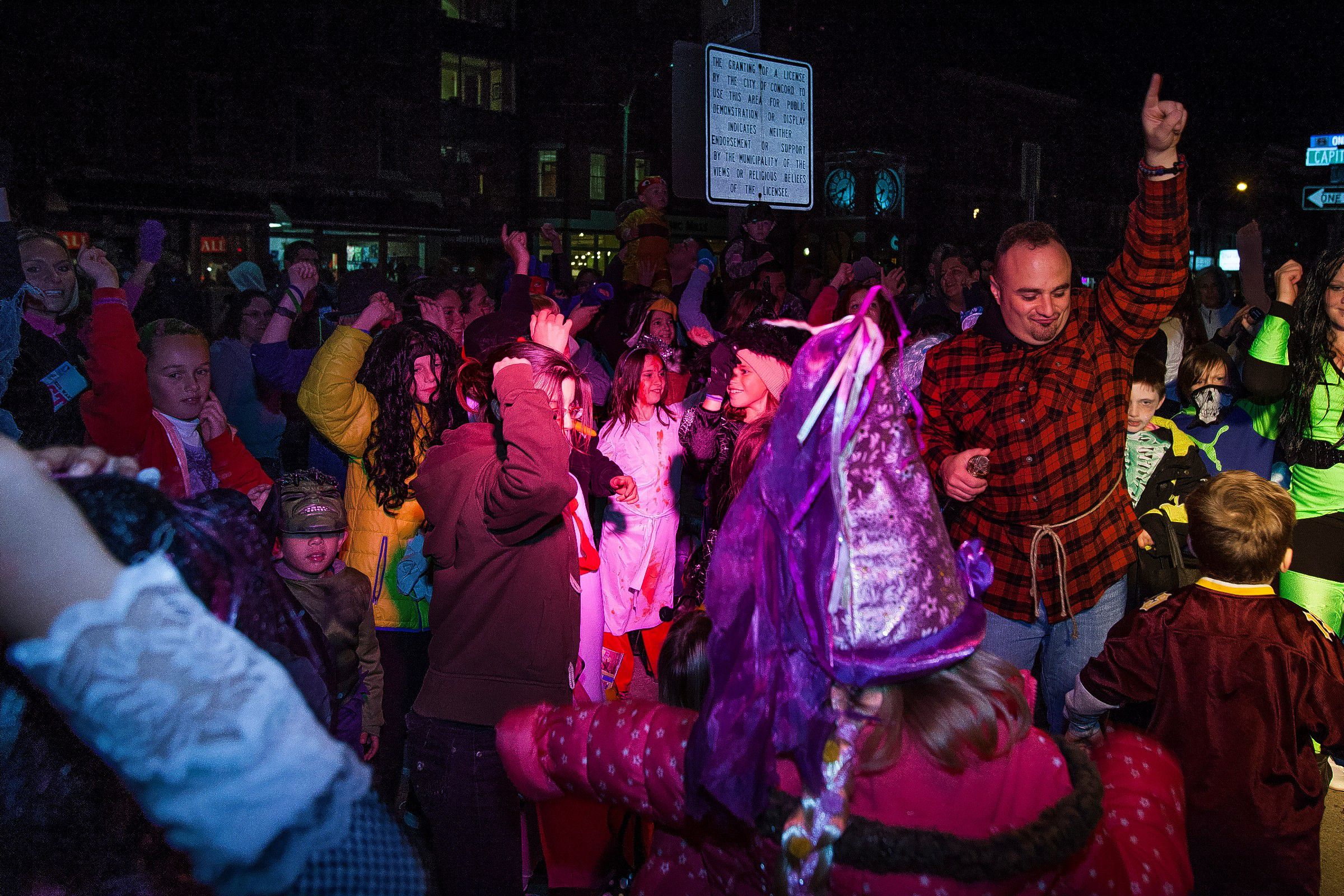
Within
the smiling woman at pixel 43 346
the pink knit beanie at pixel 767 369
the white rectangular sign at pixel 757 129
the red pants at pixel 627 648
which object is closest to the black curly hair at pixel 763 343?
the pink knit beanie at pixel 767 369

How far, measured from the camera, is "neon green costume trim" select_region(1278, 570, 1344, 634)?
3.80m

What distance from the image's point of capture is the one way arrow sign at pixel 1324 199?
11645 mm

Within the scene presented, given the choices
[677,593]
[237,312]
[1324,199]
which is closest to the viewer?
[677,593]

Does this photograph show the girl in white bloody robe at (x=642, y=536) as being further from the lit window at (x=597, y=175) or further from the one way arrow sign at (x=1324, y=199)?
the lit window at (x=597, y=175)

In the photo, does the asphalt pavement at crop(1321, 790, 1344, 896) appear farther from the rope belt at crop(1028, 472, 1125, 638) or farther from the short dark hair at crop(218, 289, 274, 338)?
the short dark hair at crop(218, 289, 274, 338)

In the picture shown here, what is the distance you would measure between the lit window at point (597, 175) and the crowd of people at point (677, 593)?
1210 inches

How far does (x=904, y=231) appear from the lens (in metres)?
38.2

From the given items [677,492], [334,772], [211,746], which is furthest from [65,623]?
[677,492]

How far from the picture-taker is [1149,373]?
14.8ft

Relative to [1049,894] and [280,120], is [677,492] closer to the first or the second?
[1049,894]

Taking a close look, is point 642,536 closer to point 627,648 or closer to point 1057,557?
point 627,648

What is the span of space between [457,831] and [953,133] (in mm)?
40734

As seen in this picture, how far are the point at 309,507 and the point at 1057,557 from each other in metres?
2.78

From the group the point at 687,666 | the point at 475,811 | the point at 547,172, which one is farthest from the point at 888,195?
the point at 687,666
